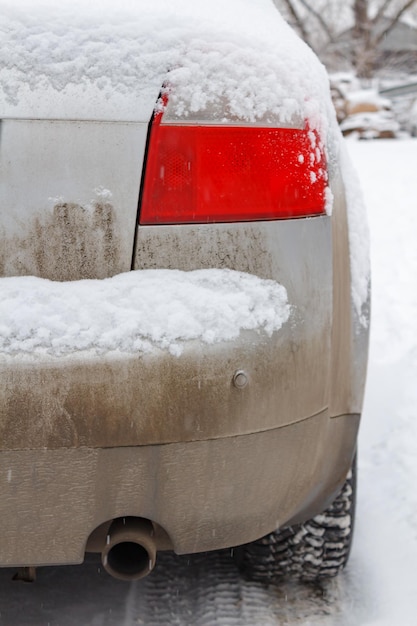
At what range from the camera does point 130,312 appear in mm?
1589

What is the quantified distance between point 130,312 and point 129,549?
0.64 meters

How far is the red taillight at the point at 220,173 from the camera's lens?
1.67 meters

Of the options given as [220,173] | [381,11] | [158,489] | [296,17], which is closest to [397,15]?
[381,11]

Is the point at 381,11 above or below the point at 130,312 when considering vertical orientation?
above

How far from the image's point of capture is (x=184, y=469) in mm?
1671

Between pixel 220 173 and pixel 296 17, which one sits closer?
pixel 220 173

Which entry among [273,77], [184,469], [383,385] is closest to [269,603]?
[184,469]

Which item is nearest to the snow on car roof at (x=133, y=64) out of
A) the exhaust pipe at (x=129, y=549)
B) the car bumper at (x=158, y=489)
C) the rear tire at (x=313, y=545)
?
the car bumper at (x=158, y=489)

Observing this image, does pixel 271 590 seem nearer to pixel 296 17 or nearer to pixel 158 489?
pixel 158 489

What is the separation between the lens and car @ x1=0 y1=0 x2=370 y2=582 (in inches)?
62.5

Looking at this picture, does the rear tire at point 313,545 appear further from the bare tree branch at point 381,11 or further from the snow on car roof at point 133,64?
the bare tree branch at point 381,11

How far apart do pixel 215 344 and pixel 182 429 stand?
186mm

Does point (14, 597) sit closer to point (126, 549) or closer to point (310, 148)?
point (126, 549)

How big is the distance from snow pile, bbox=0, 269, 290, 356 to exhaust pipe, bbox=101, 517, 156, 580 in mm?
428
